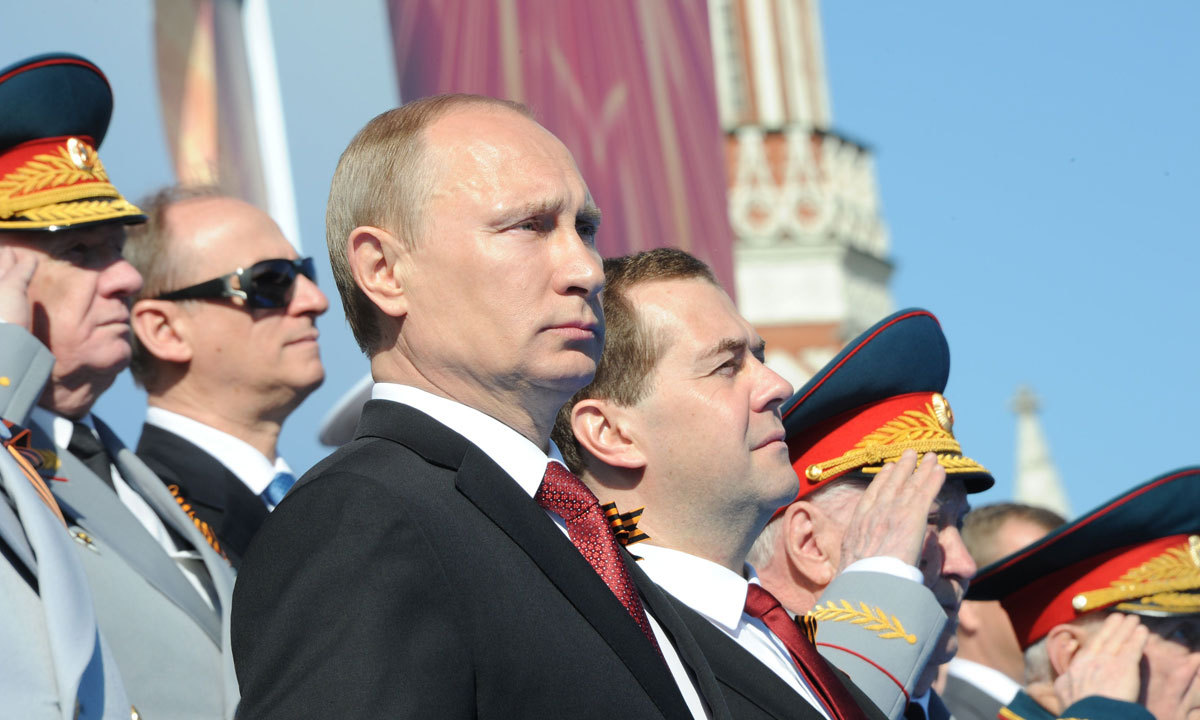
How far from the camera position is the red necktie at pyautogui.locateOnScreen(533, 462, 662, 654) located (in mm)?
2045

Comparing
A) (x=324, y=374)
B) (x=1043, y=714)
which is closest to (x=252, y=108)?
(x=324, y=374)

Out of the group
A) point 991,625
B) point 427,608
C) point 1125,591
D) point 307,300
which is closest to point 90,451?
point 307,300

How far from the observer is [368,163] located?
2215 millimetres

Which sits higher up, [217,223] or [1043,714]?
[217,223]

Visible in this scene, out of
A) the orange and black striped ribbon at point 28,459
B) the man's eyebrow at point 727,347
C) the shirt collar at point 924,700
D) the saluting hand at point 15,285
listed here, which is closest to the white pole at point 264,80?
the saluting hand at point 15,285

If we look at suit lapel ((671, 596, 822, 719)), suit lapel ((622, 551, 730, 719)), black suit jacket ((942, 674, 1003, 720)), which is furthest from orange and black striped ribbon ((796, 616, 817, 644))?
black suit jacket ((942, 674, 1003, 720))

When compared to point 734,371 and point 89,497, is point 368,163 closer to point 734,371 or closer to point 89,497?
point 734,371

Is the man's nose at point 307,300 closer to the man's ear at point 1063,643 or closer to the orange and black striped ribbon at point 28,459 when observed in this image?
the orange and black striped ribbon at point 28,459

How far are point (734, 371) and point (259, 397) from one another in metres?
1.45

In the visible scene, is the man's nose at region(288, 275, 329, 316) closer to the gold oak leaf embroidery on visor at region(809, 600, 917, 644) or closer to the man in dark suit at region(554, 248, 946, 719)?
the man in dark suit at region(554, 248, 946, 719)

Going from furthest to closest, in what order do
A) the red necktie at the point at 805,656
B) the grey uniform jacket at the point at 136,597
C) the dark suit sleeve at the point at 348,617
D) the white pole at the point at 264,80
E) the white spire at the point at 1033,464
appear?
the white spire at the point at 1033,464 < the white pole at the point at 264,80 < the grey uniform jacket at the point at 136,597 < the red necktie at the point at 805,656 < the dark suit sleeve at the point at 348,617

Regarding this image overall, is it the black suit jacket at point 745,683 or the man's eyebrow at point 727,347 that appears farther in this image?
the man's eyebrow at point 727,347

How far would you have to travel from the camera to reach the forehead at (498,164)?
211 cm

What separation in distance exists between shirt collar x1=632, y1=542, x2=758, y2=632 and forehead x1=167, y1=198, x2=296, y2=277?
5.27 feet
